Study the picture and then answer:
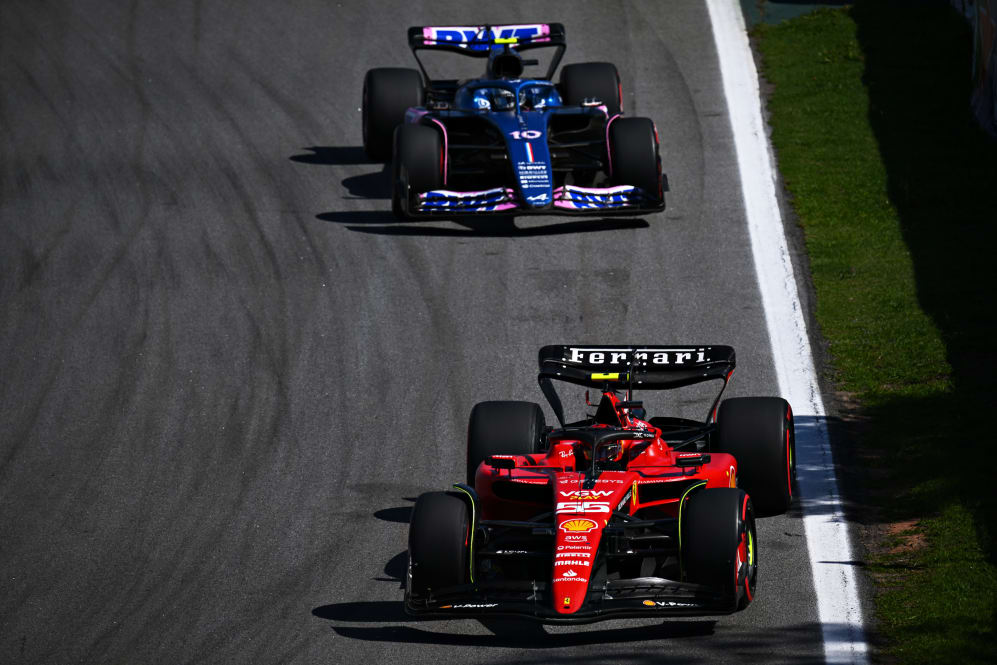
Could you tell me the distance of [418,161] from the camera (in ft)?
57.4

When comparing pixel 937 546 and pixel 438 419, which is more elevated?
pixel 438 419

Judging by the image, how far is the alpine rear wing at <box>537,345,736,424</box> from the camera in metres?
11.6


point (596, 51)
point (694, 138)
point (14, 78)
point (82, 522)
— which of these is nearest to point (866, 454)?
point (82, 522)

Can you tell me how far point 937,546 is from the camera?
35.5ft

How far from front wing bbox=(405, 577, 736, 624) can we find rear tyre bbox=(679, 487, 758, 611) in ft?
0.30

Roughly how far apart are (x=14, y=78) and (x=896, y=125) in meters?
13.3

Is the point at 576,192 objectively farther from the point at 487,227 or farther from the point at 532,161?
the point at 487,227

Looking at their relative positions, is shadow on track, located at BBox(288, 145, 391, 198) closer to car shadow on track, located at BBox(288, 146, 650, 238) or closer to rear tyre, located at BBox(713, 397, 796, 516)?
car shadow on track, located at BBox(288, 146, 650, 238)

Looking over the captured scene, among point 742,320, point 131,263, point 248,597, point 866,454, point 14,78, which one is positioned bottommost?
point 248,597

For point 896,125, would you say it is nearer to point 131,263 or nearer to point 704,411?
point 704,411

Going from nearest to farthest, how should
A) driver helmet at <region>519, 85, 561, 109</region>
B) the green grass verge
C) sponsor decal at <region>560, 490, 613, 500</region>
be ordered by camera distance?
1. sponsor decal at <region>560, 490, 613, 500</region>
2. the green grass verge
3. driver helmet at <region>519, 85, 561, 109</region>

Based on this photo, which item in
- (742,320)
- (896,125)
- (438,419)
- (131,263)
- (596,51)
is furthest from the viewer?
(596,51)

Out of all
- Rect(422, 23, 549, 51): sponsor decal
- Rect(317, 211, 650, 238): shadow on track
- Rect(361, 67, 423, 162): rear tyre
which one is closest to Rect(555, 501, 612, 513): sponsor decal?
Rect(317, 211, 650, 238): shadow on track

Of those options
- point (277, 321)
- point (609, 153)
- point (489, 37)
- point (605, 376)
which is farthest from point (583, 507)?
point (489, 37)
